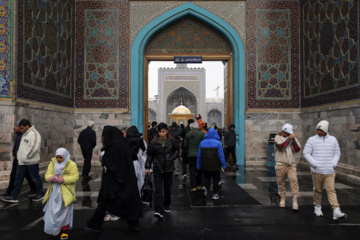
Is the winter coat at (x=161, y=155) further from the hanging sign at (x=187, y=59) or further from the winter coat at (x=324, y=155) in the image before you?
the hanging sign at (x=187, y=59)

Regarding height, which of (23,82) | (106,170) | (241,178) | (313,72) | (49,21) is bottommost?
(241,178)

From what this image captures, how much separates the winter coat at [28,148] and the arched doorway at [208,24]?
4353mm

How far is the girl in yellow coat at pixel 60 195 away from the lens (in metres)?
2.90

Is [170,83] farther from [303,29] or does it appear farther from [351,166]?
[351,166]

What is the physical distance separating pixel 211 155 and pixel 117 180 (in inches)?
A: 74.5

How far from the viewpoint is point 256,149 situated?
28.2ft

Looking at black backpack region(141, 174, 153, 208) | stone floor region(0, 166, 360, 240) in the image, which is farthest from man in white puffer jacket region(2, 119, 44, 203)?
black backpack region(141, 174, 153, 208)

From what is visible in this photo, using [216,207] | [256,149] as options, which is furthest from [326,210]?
[256,149]

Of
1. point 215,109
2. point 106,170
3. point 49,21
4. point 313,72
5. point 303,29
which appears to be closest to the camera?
point 106,170

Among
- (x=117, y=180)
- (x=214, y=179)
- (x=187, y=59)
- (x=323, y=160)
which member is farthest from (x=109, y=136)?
(x=187, y=59)

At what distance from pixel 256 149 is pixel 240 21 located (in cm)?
395

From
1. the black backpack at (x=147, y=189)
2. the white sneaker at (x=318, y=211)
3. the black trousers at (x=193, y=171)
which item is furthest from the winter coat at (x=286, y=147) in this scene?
the black backpack at (x=147, y=189)

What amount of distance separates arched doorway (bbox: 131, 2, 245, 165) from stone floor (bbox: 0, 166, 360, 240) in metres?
3.64

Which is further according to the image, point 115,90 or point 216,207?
point 115,90
